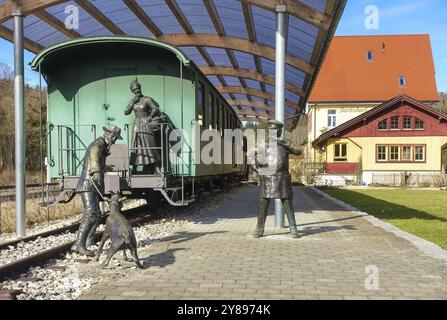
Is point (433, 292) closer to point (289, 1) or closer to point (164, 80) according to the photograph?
point (289, 1)

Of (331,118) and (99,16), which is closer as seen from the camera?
(99,16)

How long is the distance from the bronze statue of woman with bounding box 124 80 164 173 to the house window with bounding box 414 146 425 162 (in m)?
32.4

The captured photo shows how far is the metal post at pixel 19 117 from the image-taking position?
9.27 metres

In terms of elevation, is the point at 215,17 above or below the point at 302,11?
above

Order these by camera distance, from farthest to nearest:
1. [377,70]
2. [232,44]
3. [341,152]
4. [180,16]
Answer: [377,70] < [341,152] < [232,44] < [180,16]

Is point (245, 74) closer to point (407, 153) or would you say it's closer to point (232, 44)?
point (232, 44)

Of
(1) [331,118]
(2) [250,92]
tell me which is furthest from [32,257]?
(1) [331,118]

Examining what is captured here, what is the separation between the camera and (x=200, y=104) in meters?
11.4

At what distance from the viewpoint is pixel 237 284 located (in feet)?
17.9

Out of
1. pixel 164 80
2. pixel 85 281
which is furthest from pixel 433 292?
pixel 164 80

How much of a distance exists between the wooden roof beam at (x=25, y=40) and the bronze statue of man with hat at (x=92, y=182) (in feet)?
17.2

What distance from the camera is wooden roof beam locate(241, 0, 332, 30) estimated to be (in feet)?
32.2

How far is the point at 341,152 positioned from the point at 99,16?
30058 mm
